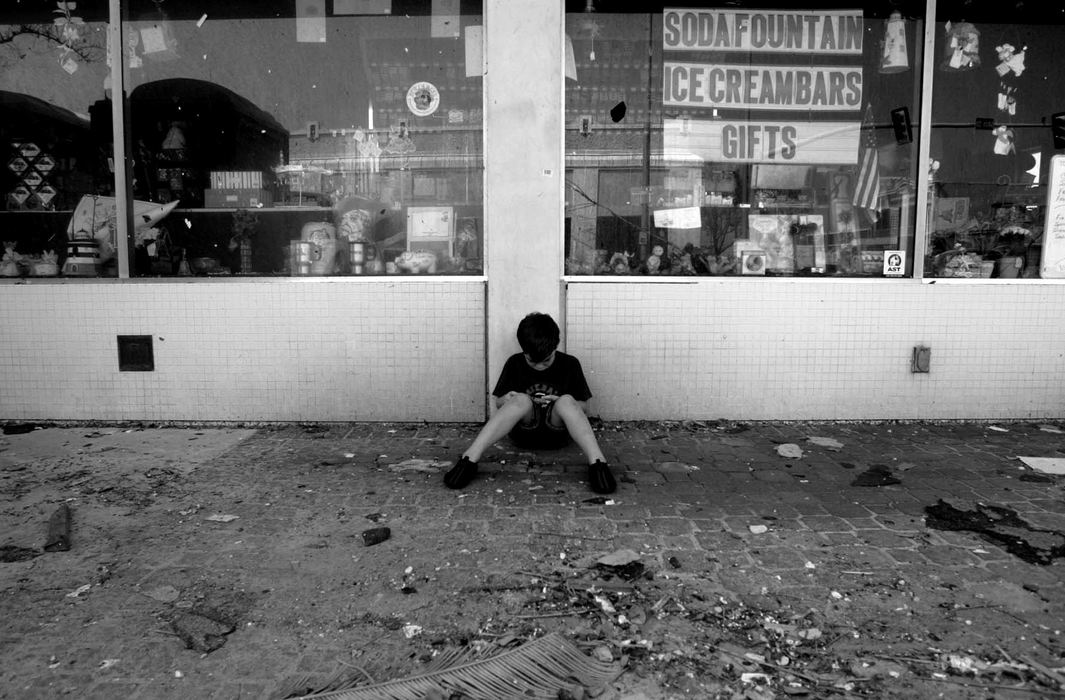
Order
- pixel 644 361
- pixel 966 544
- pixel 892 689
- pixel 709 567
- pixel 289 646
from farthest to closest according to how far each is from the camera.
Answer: pixel 644 361 → pixel 966 544 → pixel 709 567 → pixel 289 646 → pixel 892 689

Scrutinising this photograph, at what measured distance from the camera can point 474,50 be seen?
573 centimetres

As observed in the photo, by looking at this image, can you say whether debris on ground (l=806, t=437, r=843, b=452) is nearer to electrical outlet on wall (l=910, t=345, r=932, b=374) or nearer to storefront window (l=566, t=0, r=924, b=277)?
electrical outlet on wall (l=910, t=345, r=932, b=374)

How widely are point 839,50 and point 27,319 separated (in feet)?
23.2

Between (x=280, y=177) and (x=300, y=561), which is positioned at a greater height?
(x=280, y=177)

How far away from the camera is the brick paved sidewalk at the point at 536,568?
255cm

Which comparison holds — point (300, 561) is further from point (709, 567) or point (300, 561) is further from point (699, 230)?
point (699, 230)

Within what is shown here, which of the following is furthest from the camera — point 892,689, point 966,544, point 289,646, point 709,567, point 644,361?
point 644,361

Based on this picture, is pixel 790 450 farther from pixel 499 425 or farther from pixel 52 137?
pixel 52 137

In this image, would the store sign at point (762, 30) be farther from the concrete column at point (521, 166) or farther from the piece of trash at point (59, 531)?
the piece of trash at point (59, 531)

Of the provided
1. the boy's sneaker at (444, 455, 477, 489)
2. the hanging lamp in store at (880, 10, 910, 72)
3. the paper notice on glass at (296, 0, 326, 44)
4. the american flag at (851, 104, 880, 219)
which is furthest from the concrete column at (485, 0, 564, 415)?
the hanging lamp in store at (880, 10, 910, 72)

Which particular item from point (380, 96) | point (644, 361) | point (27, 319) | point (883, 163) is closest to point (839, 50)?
point (883, 163)

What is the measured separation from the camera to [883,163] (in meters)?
6.08

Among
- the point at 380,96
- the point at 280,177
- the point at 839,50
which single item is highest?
the point at 839,50

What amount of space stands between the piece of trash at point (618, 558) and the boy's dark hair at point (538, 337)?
5.07 feet
